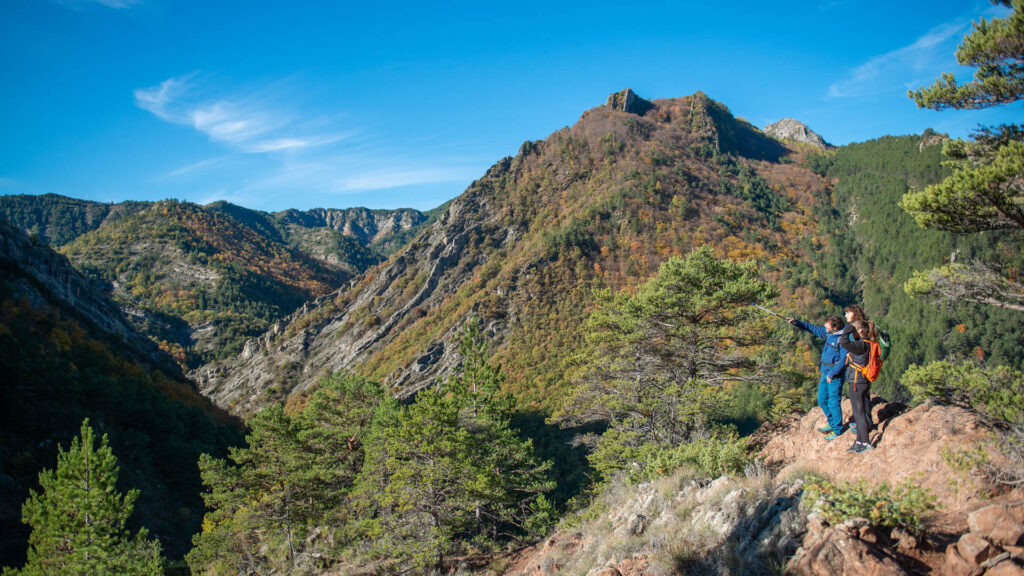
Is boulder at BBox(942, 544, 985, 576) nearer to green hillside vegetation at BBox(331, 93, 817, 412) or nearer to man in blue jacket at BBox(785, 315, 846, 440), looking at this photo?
man in blue jacket at BBox(785, 315, 846, 440)

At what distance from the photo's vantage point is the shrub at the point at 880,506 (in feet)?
13.6

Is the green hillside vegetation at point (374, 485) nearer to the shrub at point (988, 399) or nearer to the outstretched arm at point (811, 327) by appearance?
the outstretched arm at point (811, 327)

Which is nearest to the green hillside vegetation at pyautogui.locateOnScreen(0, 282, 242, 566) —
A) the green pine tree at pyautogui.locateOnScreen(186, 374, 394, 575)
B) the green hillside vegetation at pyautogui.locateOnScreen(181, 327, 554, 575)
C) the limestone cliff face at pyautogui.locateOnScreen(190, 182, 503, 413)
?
the green pine tree at pyautogui.locateOnScreen(186, 374, 394, 575)

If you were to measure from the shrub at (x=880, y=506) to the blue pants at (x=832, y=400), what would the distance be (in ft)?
8.01

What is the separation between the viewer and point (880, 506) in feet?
14.0

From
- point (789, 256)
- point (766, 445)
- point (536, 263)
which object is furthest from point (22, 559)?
point (789, 256)

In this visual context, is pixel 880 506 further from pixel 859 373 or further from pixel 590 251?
pixel 590 251

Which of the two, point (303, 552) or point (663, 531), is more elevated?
point (663, 531)

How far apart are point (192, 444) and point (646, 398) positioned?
117 ft

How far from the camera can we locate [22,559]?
18.6 m

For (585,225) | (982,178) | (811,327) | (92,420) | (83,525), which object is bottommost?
(92,420)

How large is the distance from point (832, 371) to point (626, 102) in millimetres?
117492

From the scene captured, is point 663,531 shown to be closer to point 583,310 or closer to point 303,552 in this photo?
point 303,552

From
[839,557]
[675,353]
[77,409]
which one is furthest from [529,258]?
[839,557]
